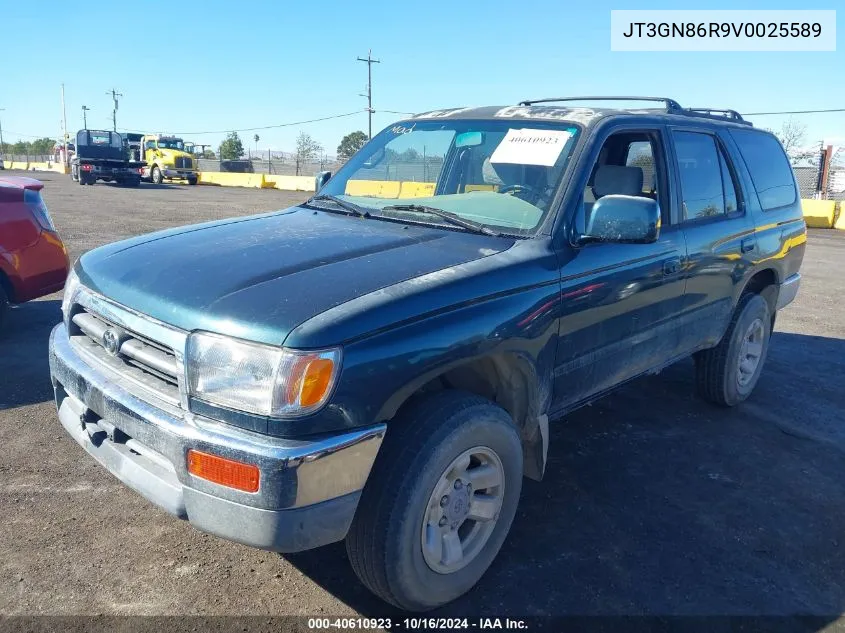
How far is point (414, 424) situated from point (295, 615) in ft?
3.00

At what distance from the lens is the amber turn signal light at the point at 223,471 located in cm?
205

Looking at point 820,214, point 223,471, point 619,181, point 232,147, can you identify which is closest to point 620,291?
point 619,181

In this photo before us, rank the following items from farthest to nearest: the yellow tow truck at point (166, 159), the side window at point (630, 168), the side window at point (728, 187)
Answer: the yellow tow truck at point (166, 159) < the side window at point (728, 187) < the side window at point (630, 168)

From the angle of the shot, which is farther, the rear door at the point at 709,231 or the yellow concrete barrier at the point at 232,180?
the yellow concrete barrier at the point at 232,180

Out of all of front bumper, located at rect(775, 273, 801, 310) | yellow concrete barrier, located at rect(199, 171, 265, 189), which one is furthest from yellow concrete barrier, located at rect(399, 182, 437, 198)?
yellow concrete barrier, located at rect(199, 171, 265, 189)

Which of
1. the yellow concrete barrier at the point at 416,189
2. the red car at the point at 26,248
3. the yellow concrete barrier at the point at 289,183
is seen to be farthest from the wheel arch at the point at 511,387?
the yellow concrete barrier at the point at 289,183

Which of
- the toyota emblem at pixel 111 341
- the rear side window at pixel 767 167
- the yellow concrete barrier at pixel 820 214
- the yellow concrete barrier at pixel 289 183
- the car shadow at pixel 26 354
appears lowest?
the car shadow at pixel 26 354

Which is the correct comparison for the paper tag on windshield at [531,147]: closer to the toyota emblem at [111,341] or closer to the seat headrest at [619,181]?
the seat headrest at [619,181]

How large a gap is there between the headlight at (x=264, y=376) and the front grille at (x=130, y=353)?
0.62 feet

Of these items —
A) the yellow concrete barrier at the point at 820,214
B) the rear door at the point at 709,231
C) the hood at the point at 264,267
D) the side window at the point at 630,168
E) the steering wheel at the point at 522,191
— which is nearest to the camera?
the hood at the point at 264,267

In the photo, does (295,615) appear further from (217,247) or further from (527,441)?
(217,247)

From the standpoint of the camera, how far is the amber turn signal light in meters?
2.05

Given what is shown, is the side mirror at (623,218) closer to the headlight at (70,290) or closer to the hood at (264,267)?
the hood at (264,267)

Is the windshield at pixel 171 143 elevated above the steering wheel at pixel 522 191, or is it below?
above
